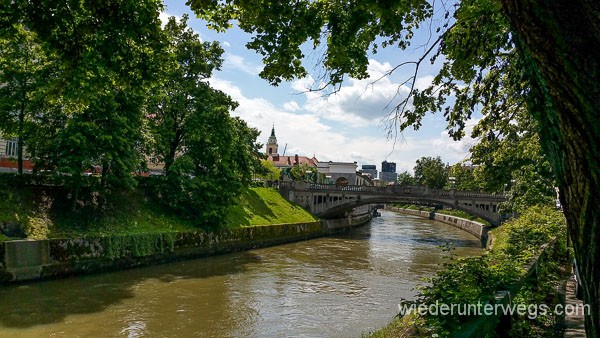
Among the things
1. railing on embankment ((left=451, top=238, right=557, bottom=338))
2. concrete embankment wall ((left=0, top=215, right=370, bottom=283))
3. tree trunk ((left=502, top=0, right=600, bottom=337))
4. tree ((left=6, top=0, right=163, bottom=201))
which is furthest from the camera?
concrete embankment wall ((left=0, top=215, right=370, bottom=283))

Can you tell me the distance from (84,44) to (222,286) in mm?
11689

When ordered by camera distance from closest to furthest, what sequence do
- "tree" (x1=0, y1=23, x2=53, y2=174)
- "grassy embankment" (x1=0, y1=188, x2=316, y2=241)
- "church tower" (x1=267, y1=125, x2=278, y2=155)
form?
"grassy embankment" (x1=0, y1=188, x2=316, y2=241) < "tree" (x1=0, y1=23, x2=53, y2=174) < "church tower" (x1=267, y1=125, x2=278, y2=155)

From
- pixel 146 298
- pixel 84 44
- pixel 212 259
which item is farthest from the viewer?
pixel 212 259

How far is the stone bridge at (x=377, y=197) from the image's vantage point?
4149 cm

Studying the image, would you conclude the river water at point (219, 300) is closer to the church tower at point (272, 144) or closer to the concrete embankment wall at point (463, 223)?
the concrete embankment wall at point (463, 223)

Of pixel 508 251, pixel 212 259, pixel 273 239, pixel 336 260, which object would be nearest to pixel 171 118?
pixel 212 259

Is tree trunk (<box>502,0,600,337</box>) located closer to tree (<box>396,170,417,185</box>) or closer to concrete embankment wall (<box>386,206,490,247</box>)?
concrete embankment wall (<box>386,206,490,247</box>)

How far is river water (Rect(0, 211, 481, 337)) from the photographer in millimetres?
12617

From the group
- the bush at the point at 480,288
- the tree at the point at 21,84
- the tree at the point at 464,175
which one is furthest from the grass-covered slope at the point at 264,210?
the bush at the point at 480,288

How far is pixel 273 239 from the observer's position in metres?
31.2

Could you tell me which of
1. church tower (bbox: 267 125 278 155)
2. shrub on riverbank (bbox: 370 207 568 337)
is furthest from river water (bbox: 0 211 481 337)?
church tower (bbox: 267 125 278 155)

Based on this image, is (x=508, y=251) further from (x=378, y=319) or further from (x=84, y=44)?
(x=84, y=44)

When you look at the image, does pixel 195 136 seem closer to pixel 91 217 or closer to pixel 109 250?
pixel 91 217

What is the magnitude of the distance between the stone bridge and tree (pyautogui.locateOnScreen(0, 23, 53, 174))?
2678 cm
